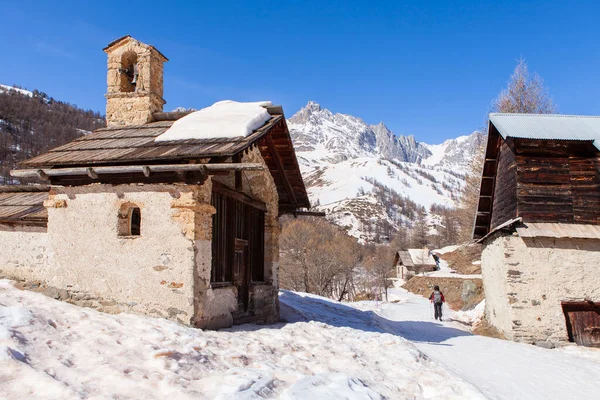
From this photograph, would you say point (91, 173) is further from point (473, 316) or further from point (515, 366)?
point (473, 316)

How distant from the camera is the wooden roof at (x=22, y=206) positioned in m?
10.4

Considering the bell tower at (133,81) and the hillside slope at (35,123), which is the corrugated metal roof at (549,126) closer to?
the bell tower at (133,81)

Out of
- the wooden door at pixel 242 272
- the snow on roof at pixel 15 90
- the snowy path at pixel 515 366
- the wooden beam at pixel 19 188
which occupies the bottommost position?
the snowy path at pixel 515 366

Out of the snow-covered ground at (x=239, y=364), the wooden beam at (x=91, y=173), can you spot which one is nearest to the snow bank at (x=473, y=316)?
the snow-covered ground at (x=239, y=364)

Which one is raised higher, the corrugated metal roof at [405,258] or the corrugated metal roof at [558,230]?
the corrugated metal roof at [558,230]

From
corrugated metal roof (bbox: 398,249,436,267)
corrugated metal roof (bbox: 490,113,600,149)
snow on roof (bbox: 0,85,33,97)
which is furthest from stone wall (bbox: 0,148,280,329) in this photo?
snow on roof (bbox: 0,85,33,97)

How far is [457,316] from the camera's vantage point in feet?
71.0

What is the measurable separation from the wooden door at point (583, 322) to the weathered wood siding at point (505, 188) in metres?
3.00

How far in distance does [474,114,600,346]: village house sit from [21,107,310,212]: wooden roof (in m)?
6.74

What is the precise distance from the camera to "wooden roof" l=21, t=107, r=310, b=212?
883 cm

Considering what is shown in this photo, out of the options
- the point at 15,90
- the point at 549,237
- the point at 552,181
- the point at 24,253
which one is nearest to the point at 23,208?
the point at 24,253

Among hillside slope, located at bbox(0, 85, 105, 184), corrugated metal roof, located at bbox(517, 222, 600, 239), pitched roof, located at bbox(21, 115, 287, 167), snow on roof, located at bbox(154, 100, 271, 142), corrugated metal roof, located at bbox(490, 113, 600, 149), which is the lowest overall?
corrugated metal roof, located at bbox(517, 222, 600, 239)

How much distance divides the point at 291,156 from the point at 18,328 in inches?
326

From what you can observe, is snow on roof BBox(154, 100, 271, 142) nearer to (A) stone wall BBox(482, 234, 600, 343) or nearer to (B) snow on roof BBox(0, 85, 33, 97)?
(A) stone wall BBox(482, 234, 600, 343)
